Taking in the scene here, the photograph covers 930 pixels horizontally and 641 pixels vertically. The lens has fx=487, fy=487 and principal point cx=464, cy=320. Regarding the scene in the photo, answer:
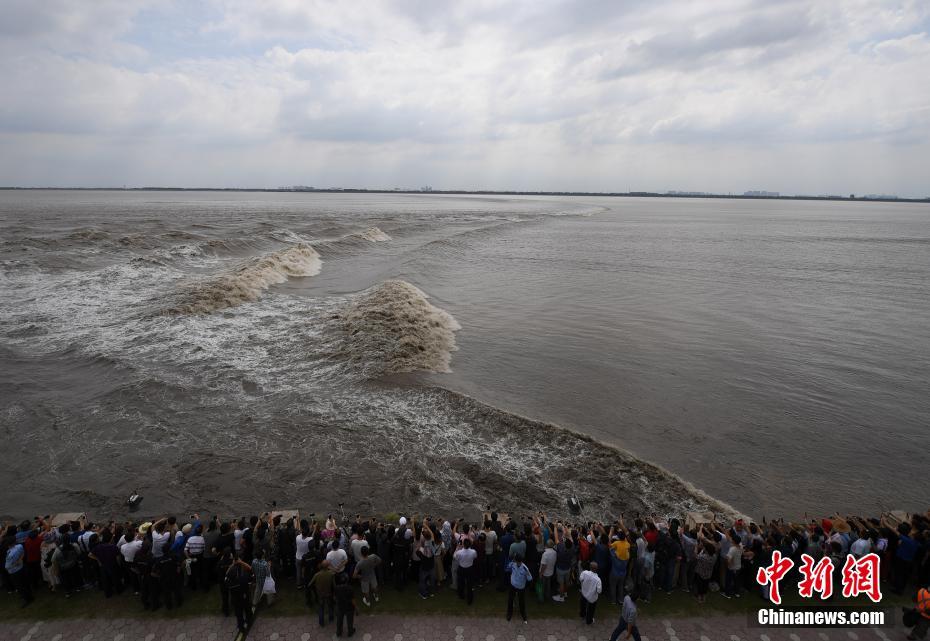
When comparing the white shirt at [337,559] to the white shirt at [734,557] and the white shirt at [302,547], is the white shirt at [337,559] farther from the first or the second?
the white shirt at [734,557]

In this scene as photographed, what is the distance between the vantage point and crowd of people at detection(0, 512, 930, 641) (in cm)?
959

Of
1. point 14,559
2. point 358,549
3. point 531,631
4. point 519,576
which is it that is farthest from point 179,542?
point 531,631

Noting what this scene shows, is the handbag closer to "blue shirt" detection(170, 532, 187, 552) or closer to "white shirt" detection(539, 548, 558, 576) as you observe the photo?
"blue shirt" detection(170, 532, 187, 552)

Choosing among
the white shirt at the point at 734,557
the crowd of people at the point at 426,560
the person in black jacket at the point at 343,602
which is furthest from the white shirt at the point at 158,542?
the white shirt at the point at 734,557

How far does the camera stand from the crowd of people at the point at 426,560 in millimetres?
9594

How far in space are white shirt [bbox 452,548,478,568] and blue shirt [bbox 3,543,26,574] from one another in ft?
28.0

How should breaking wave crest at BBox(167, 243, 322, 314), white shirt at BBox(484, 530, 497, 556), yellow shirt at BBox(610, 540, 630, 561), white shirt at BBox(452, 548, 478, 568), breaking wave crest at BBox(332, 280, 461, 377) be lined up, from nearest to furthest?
white shirt at BBox(452, 548, 478, 568)
yellow shirt at BBox(610, 540, 630, 561)
white shirt at BBox(484, 530, 497, 556)
breaking wave crest at BBox(332, 280, 461, 377)
breaking wave crest at BBox(167, 243, 322, 314)

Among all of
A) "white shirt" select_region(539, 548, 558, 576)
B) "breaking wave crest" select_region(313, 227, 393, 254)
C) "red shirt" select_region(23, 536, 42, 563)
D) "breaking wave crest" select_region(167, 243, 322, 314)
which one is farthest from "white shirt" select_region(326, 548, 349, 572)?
"breaking wave crest" select_region(313, 227, 393, 254)

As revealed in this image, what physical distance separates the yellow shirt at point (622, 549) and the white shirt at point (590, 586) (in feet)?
2.66

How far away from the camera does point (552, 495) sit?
45.9 ft

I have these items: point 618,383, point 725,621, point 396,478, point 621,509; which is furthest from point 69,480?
point 618,383

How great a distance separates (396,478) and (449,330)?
48.0ft

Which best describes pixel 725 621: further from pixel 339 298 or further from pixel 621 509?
pixel 339 298

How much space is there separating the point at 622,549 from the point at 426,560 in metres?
3.96
